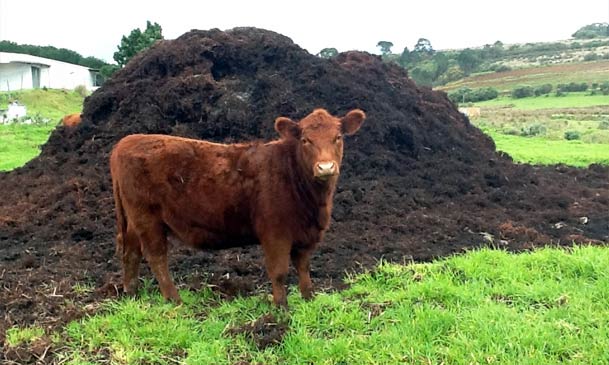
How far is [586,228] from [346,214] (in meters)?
3.35

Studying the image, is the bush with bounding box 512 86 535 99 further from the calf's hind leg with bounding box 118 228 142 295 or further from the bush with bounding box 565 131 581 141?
the calf's hind leg with bounding box 118 228 142 295

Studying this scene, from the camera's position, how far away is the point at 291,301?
5.92m

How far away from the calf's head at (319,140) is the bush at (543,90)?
54402 mm

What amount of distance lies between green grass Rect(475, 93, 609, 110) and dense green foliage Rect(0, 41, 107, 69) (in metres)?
38.3

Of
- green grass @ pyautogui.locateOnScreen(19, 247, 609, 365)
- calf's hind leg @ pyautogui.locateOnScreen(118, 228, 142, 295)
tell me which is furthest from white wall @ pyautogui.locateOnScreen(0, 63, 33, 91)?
green grass @ pyautogui.locateOnScreen(19, 247, 609, 365)

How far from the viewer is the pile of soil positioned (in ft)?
23.9

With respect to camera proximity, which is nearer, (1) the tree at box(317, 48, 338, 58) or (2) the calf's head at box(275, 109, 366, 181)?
(2) the calf's head at box(275, 109, 366, 181)

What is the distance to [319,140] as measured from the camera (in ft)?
18.8

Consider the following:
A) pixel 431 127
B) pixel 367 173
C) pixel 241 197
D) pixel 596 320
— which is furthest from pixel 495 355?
pixel 431 127

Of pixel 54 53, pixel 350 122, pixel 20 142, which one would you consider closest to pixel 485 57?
pixel 54 53

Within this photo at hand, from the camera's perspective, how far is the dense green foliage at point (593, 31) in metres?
123

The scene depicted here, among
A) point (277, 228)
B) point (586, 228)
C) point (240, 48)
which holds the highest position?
point (240, 48)

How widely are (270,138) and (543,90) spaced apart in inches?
2029

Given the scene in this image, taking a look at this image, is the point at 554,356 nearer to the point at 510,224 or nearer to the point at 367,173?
the point at 510,224
